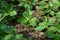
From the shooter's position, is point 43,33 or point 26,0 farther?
point 26,0

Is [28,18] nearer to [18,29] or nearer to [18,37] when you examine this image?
[18,29]

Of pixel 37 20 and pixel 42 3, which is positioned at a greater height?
pixel 42 3

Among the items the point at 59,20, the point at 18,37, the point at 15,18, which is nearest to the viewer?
the point at 18,37

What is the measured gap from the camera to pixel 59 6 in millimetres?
2096

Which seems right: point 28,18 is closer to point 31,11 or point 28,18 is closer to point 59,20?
point 31,11

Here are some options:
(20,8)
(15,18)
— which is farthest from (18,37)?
(20,8)

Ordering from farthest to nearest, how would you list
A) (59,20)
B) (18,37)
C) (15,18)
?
(15,18), (59,20), (18,37)

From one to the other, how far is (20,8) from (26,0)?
11 cm

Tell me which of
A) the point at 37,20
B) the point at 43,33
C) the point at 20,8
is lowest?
the point at 43,33

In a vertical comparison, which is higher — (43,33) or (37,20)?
(37,20)

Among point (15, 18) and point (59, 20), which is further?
point (15, 18)

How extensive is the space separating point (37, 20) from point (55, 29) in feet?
0.75

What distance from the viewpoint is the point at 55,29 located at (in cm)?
182

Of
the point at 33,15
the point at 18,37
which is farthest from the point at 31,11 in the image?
the point at 18,37
